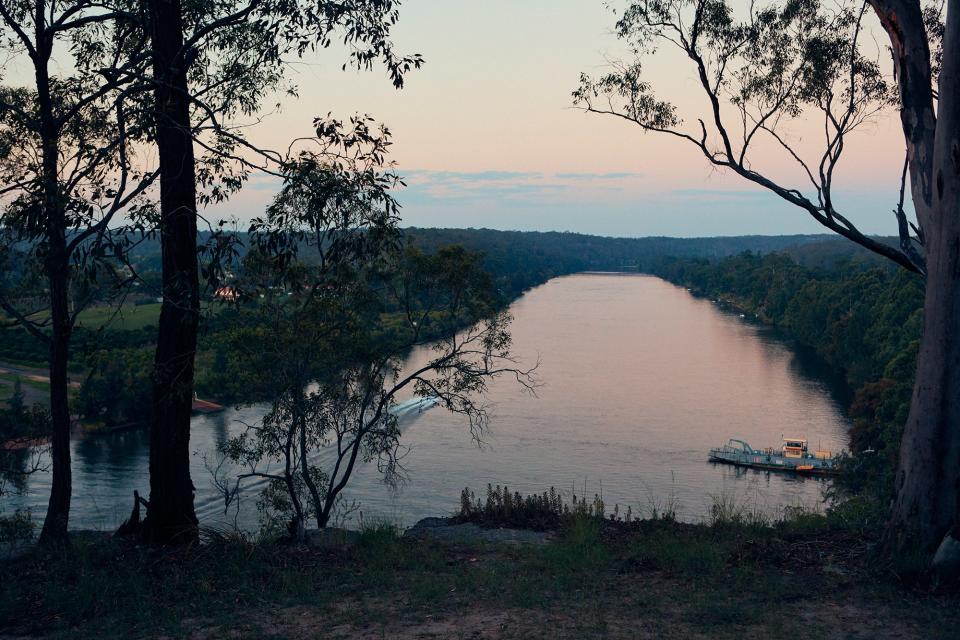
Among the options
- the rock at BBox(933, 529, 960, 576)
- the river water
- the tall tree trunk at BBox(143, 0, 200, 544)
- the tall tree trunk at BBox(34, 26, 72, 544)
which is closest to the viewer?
the rock at BBox(933, 529, 960, 576)

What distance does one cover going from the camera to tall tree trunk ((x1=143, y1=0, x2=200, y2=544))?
7.30 meters

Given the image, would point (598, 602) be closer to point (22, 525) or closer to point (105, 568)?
point (105, 568)

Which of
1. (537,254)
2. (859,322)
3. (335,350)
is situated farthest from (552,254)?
(335,350)

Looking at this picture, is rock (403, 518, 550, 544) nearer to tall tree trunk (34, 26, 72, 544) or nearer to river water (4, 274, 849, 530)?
tall tree trunk (34, 26, 72, 544)

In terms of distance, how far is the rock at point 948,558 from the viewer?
226 inches

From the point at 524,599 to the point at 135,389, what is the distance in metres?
37.1

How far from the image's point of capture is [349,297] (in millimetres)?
16422

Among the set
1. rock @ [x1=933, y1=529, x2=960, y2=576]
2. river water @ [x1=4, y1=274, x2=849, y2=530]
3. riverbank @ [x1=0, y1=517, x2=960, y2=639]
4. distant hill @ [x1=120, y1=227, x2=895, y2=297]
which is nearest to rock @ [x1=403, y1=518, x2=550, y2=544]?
riverbank @ [x1=0, y1=517, x2=960, y2=639]

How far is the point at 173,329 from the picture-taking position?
24.4 feet

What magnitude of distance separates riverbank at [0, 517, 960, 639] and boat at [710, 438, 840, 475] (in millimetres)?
25520

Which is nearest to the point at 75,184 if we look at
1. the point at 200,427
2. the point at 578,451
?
the point at 578,451

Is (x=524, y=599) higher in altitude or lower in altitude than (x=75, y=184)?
lower

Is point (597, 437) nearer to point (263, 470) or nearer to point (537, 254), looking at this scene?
point (263, 470)

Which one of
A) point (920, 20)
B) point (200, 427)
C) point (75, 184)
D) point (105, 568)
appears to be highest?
point (920, 20)
